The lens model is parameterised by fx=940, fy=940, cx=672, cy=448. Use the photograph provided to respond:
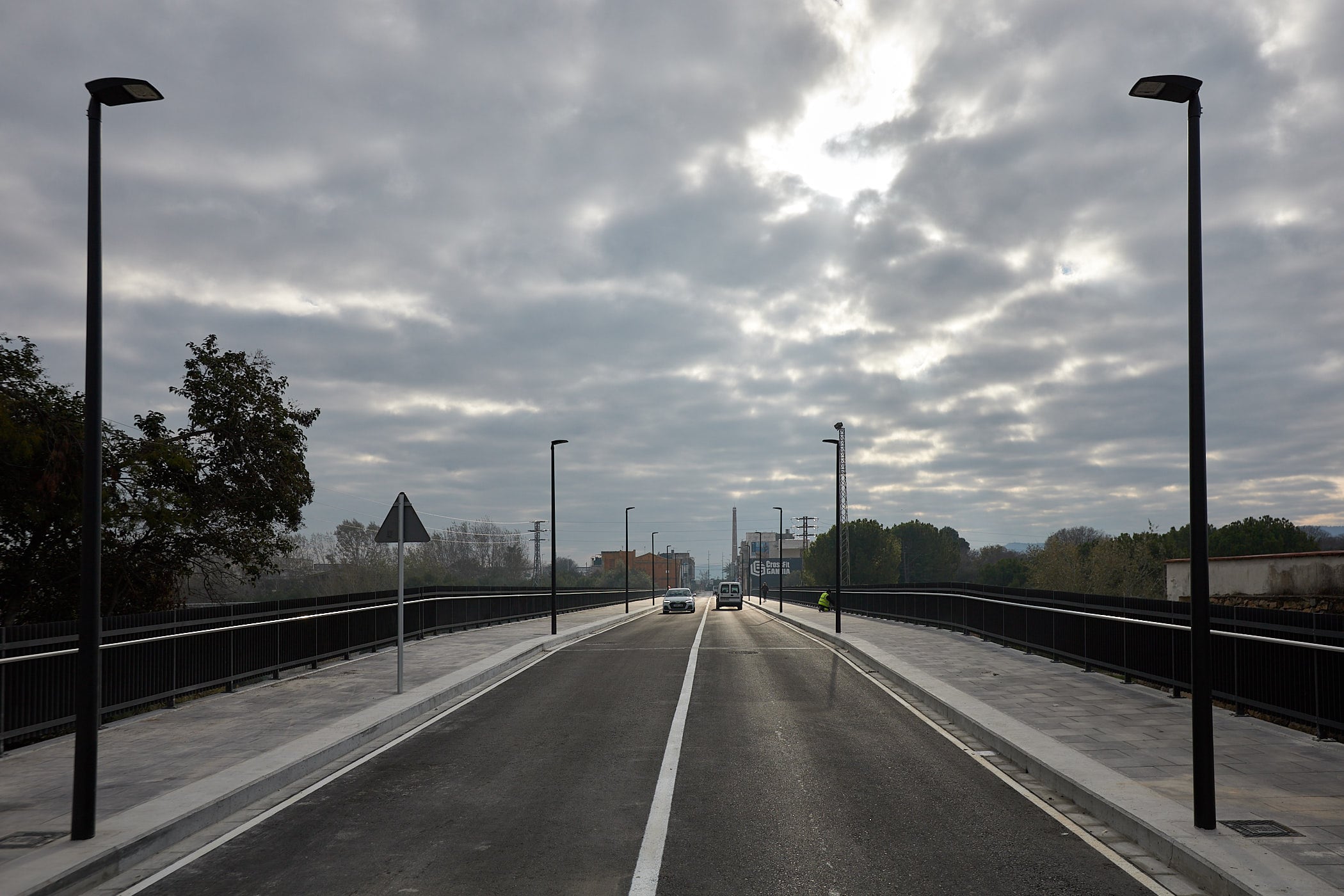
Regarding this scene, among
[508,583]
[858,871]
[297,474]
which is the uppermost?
[297,474]

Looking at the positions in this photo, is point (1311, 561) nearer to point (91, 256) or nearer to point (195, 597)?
point (91, 256)

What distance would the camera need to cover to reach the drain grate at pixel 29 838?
264 inches

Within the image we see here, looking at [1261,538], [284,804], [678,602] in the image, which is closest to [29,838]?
[284,804]

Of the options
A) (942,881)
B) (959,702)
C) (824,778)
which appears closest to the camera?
(942,881)

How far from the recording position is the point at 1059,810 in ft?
25.4

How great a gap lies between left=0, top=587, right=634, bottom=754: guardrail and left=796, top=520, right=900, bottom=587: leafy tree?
110 m

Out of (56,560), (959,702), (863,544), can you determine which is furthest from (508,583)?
(959,702)

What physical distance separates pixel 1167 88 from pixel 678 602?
52.9 m

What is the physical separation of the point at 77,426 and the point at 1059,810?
→ 22197 mm

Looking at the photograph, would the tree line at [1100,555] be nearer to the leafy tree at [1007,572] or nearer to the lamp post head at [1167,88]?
the leafy tree at [1007,572]

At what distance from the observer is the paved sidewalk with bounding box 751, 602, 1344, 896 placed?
238 inches

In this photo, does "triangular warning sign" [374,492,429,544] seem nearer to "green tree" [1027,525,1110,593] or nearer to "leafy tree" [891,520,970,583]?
"green tree" [1027,525,1110,593]

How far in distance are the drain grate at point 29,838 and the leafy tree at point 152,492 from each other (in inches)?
635

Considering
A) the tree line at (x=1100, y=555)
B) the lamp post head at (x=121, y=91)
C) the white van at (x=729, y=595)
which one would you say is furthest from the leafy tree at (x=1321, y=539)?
the lamp post head at (x=121, y=91)
